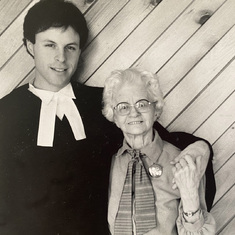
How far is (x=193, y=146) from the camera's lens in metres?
1.92

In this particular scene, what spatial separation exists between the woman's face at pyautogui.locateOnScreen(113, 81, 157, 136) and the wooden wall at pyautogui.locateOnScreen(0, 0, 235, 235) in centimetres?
30

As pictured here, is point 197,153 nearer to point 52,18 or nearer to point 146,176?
point 146,176

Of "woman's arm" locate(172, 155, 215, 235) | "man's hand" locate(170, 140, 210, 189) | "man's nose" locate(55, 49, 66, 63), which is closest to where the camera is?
"woman's arm" locate(172, 155, 215, 235)

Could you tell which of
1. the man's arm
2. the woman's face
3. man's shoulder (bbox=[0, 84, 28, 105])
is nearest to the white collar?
man's shoulder (bbox=[0, 84, 28, 105])

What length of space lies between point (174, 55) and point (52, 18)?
2.36ft

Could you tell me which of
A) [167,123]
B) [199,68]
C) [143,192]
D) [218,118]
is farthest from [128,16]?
[143,192]

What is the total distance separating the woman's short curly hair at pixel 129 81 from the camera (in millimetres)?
1879

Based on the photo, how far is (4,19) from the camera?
81.0 inches

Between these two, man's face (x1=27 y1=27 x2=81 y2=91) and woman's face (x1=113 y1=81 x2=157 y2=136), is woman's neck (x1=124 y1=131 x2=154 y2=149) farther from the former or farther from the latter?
man's face (x1=27 y1=27 x2=81 y2=91)

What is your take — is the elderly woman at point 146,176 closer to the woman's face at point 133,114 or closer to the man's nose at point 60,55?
the woman's face at point 133,114

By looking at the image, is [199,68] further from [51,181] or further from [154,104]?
[51,181]

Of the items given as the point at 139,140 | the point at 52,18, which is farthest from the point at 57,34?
the point at 139,140

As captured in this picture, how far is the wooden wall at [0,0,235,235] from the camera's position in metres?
2.10

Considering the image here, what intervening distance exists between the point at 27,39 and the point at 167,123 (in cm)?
93
